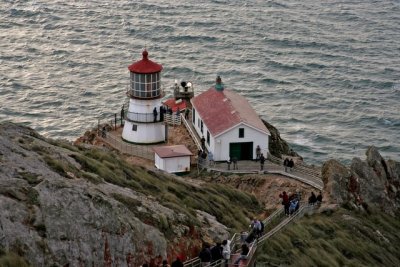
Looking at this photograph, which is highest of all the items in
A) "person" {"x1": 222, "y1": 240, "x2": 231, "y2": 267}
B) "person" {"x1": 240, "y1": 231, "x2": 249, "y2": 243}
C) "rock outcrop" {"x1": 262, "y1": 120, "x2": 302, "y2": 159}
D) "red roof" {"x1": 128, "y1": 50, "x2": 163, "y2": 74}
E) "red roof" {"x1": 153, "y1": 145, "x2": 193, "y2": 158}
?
"red roof" {"x1": 128, "y1": 50, "x2": 163, "y2": 74}

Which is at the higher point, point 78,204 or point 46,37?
point 78,204

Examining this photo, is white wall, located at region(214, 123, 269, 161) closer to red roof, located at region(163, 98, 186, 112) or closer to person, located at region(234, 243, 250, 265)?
red roof, located at region(163, 98, 186, 112)

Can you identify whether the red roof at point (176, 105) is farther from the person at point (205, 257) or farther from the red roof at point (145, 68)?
the person at point (205, 257)

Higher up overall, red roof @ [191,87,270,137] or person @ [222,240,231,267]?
person @ [222,240,231,267]

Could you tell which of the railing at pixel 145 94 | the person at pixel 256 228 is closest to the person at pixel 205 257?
the person at pixel 256 228

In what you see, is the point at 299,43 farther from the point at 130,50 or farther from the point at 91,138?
the point at 91,138

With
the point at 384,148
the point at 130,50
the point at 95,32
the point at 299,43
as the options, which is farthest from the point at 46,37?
the point at 384,148

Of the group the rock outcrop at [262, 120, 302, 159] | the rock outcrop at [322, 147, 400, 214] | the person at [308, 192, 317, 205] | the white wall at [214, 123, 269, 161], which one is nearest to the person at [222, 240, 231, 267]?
the person at [308, 192, 317, 205]

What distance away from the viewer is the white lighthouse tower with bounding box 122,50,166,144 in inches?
1993

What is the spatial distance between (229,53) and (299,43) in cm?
998

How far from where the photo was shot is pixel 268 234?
1299 inches

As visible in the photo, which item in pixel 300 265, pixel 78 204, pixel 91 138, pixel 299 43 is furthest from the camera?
pixel 299 43

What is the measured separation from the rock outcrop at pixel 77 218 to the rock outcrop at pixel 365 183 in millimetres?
14148

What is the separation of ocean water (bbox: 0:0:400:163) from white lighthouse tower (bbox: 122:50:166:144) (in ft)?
64.7
